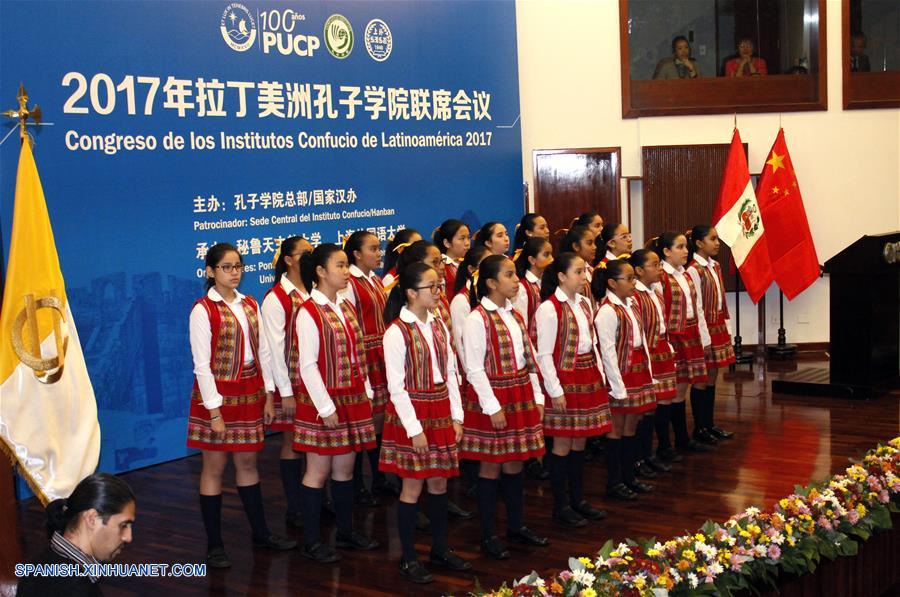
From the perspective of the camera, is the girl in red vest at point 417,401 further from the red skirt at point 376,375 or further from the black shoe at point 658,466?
the black shoe at point 658,466

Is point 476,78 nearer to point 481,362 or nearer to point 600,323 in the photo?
point 600,323

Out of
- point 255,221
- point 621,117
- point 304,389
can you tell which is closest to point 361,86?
point 255,221

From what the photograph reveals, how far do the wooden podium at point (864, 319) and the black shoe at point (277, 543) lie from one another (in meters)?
4.12

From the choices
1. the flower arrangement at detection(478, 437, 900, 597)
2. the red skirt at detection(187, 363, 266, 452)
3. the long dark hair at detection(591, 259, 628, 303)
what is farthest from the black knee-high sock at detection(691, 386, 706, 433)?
the red skirt at detection(187, 363, 266, 452)

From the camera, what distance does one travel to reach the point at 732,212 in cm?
789

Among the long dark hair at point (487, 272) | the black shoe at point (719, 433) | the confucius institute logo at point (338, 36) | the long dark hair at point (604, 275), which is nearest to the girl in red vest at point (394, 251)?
the long dark hair at point (604, 275)

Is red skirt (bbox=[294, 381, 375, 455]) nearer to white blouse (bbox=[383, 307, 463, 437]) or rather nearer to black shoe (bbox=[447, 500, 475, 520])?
white blouse (bbox=[383, 307, 463, 437])

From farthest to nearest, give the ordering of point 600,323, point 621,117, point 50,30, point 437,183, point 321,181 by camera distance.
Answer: point 621,117
point 437,183
point 321,181
point 50,30
point 600,323

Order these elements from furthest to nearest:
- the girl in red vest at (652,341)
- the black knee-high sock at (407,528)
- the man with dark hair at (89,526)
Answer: the girl in red vest at (652,341) < the black knee-high sock at (407,528) < the man with dark hair at (89,526)

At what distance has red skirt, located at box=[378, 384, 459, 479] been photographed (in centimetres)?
383

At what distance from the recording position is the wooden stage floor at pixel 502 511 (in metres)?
3.93

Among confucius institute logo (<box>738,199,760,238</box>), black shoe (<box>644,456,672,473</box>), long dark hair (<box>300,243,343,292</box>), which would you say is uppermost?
confucius institute logo (<box>738,199,760,238</box>)

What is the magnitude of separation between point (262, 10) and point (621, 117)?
358 centimetres

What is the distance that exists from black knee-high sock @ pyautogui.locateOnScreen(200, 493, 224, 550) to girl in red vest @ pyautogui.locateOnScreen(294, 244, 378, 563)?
347mm
